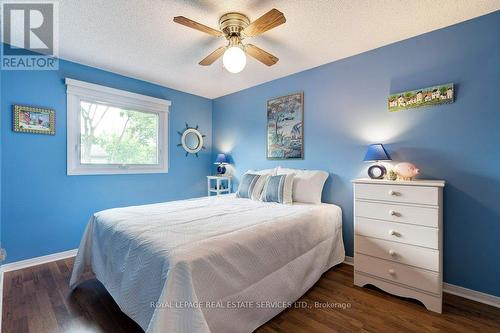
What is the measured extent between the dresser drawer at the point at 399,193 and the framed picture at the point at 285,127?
112 cm

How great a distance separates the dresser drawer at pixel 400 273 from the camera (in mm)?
1729

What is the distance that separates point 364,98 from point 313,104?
2.08 feet

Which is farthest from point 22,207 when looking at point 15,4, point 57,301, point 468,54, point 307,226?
point 468,54

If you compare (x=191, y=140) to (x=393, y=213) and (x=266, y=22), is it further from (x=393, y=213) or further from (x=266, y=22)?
(x=393, y=213)

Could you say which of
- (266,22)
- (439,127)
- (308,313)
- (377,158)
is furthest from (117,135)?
(439,127)

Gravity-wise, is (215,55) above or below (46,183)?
above

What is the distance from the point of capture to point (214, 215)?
6.37 feet

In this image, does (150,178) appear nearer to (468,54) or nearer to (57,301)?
(57,301)

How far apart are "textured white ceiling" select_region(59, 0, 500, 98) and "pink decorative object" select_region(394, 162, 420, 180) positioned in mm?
1291

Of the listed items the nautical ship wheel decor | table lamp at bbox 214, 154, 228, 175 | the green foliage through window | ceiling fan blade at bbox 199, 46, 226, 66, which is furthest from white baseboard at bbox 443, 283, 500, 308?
the green foliage through window

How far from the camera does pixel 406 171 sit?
2.01 metres

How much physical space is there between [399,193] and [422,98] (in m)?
0.99

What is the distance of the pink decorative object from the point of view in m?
1.99

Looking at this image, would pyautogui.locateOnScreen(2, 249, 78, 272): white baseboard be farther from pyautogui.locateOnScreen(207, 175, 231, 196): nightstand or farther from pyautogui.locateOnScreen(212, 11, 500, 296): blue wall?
pyautogui.locateOnScreen(212, 11, 500, 296): blue wall
